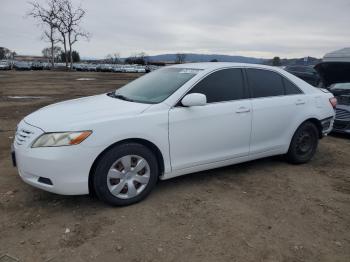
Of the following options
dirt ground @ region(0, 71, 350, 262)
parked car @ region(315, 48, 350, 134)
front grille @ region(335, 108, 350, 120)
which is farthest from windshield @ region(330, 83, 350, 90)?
dirt ground @ region(0, 71, 350, 262)

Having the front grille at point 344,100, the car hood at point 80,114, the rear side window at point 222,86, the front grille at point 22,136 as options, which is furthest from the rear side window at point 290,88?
the front grille at point 22,136

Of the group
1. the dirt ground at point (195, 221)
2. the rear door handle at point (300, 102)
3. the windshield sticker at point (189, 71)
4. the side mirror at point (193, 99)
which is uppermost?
the windshield sticker at point (189, 71)

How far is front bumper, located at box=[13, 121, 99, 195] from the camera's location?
11.7 feet

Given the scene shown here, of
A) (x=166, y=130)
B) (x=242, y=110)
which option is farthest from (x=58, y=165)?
(x=242, y=110)

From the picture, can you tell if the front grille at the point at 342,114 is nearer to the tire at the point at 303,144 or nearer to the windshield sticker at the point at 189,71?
the tire at the point at 303,144

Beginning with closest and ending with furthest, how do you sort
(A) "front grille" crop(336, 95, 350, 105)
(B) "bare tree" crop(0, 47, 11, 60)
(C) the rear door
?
1. (C) the rear door
2. (A) "front grille" crop(336, 95, 350, 105)
3. (B) "bare tree" crop(0, 47, 11, 60)

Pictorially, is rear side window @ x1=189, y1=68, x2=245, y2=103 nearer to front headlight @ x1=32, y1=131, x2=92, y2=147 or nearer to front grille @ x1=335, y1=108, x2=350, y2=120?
front headlight @ x1=32, y1=131, x2=92, y2=147

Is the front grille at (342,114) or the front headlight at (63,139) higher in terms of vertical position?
the front headlight at (63,139)

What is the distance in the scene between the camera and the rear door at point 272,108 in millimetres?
4989

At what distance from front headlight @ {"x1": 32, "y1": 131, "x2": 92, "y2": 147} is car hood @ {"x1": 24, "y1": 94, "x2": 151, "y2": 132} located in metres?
0.05

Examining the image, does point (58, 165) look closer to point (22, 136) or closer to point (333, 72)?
point (22, 136)

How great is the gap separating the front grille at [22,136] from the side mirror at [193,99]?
1680mm

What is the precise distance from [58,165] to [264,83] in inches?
121

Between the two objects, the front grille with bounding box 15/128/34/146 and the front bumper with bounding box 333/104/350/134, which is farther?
the front bumper with bounding box 333/104/350/134
